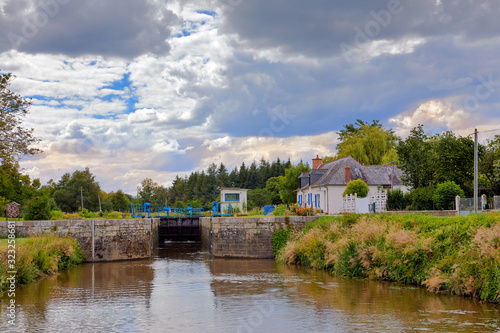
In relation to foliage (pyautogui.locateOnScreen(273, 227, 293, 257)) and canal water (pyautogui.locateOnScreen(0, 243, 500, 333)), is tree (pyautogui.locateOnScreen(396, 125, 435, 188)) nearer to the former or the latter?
foliage (pyautogui.locateOnScreen(273, 227, 293, 257))

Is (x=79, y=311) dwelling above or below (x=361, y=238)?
below

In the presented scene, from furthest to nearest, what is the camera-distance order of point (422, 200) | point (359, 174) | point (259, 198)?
1. point (259, 198)
2. point (359, 174)
3. point (422, 200)

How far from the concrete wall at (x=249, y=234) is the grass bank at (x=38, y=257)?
26.5 ft

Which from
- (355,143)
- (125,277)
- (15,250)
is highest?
(355,143)

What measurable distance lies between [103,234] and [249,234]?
862cm

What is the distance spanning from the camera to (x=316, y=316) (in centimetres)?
1295

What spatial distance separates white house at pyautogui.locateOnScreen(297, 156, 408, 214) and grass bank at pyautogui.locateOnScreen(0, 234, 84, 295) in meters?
17.3

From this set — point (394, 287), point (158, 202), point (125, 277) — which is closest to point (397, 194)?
point (394, 287)

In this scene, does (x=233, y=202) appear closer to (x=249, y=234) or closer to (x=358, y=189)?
(x=358, y=189)

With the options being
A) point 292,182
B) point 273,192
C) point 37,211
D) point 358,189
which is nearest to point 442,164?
point 358,189

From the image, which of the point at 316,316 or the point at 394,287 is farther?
the point at 394,287

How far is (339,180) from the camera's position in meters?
37.8

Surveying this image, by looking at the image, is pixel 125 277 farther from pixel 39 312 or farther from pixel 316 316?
pixel 316 316

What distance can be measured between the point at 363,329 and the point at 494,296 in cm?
448
